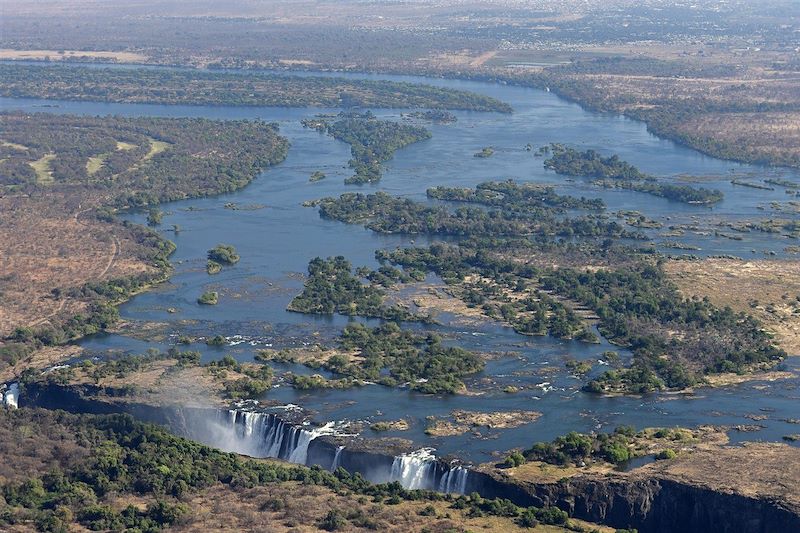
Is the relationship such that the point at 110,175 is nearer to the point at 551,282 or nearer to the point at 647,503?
the point at 551,282

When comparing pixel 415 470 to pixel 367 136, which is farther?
pixel 367 136

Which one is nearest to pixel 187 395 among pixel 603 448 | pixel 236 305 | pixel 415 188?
pixel 236 305

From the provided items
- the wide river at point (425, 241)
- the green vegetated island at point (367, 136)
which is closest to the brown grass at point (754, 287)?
the wide river at point (425, 241)

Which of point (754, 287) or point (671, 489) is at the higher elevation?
point (754, 287)

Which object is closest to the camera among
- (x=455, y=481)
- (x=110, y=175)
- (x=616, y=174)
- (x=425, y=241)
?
(x=455, y=481)

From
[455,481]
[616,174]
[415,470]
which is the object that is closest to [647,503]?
[455,481]

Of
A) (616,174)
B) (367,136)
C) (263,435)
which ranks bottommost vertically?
(263,435)

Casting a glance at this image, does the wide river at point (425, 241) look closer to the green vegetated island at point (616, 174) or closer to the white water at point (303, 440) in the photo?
the green vegetated island at point (616, 174)

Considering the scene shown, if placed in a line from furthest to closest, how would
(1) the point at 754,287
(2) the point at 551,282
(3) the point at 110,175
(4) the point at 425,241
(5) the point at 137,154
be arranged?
1. (5) the point at 137,154
2. (3) the point at 110,175
3. (4) the point at 425,241
4. (2) the point at 551,282
5. (1) the point at 754,287
